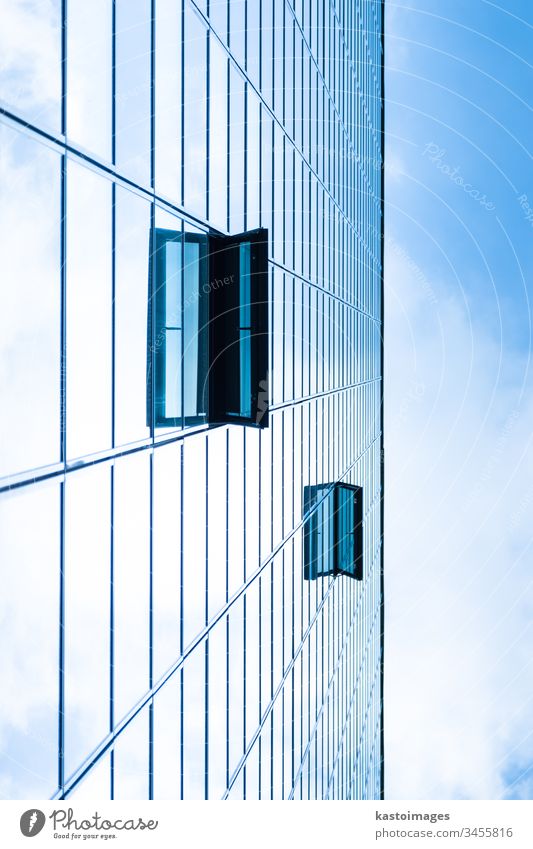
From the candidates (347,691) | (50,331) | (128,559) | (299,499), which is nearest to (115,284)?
(50,331)

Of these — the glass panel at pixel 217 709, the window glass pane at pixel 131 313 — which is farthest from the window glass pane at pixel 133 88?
the glass panel at pixel 217 709

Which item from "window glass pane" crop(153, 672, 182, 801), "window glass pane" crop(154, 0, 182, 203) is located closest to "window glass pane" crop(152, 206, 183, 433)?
"window glass pane" crop(154, 0, 182, 203)

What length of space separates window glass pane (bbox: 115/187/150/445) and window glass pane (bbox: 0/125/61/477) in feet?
5.03

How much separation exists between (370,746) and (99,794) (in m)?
35.4

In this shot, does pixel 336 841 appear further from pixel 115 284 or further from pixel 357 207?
pixel 357 207

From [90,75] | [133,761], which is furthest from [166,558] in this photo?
[90,75]

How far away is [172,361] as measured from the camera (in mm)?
10242

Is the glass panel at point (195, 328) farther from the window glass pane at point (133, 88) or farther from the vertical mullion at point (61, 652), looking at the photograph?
the vertical mullion at point (61, 652)

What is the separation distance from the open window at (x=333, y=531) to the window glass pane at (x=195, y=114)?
39.5ft

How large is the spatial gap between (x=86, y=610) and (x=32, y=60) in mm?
6236

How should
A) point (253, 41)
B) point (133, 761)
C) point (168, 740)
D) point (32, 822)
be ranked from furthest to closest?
1. point (253, 41)
2. point (168, 740)
3. point (133, 761)
4. point (32, 822)

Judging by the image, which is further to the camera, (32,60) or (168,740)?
Result: (168,740)

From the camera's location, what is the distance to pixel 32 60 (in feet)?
21.0

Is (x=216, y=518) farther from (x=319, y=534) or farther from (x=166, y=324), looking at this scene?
(x=319, y=534)
